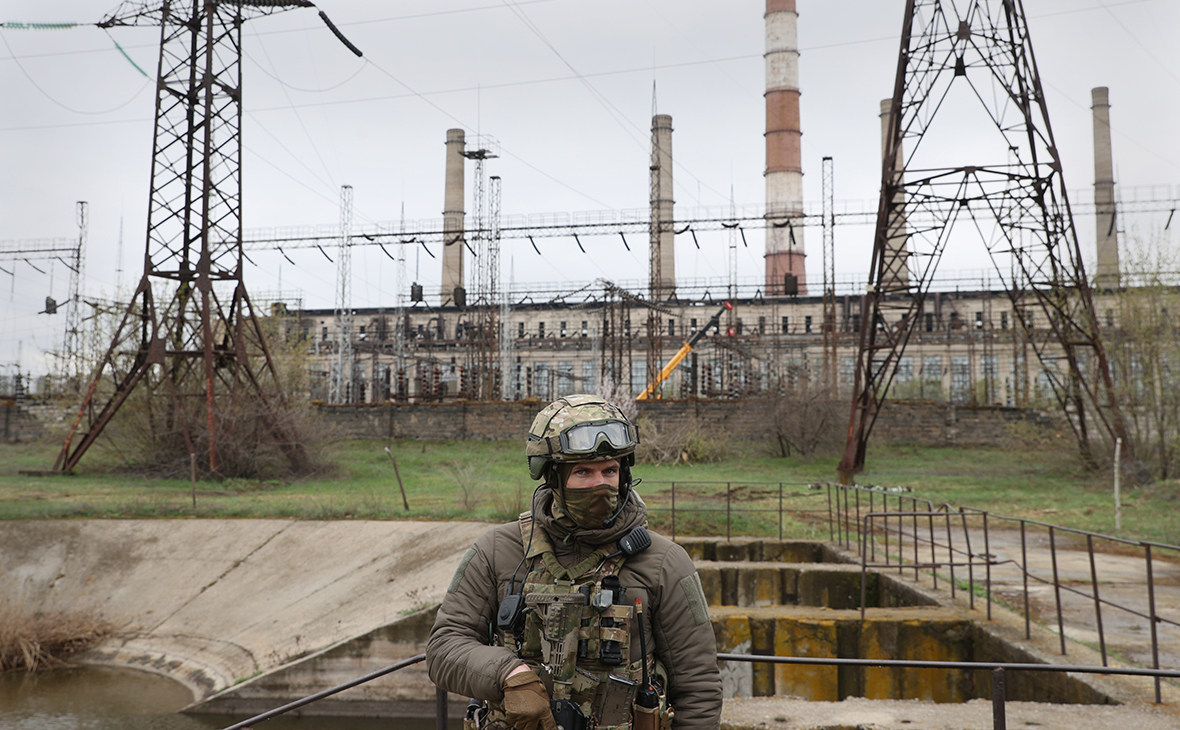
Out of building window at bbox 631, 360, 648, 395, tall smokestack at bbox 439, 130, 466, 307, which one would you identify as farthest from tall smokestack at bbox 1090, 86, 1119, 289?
tall smokestack at bbox 439, 130, 466, 307

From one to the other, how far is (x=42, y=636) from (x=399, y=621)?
5144 mm

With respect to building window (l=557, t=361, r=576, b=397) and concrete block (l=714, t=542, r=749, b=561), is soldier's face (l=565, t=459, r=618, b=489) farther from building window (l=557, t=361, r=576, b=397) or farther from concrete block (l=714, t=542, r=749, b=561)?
building window (l=557, t=361, r=576, b=397)

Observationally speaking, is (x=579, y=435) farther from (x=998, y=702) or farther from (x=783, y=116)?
(x=783, y=116)

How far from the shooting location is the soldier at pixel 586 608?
243 centimetres

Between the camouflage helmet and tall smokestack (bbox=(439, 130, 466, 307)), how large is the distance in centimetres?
4965

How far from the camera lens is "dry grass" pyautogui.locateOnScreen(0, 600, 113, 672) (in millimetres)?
11453

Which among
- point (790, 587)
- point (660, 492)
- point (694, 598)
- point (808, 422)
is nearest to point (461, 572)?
point (694, 598)

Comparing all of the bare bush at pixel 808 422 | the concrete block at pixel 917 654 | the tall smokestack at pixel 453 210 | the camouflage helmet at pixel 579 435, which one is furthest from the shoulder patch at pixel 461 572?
the tall smokestack at pixel 453 210

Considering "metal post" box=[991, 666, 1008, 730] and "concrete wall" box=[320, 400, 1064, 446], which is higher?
"concrete wall" box=[320, 400, 1064, 446]

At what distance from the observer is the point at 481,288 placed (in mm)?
44219

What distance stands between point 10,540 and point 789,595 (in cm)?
1183

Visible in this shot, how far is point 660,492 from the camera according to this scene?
17.4 metres

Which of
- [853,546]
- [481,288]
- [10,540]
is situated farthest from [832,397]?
[481,288]

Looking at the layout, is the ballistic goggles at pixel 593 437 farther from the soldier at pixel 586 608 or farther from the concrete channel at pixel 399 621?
the concrete channel at pixel 399 621
